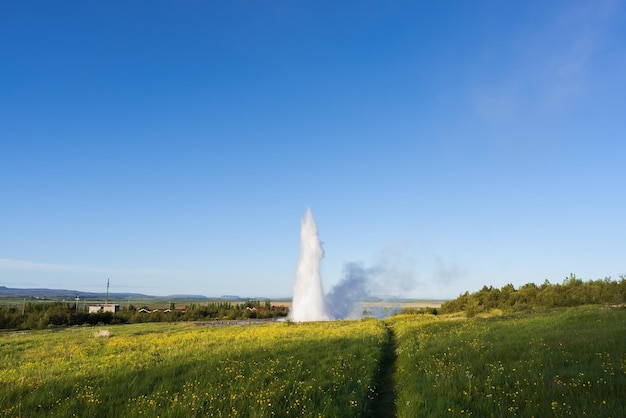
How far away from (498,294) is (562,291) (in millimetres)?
11318

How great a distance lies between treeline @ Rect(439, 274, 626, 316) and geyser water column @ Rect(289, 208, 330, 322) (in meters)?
22.4

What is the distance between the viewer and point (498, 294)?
65250mm

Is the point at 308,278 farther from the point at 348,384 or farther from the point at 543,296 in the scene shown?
the point at 348,384

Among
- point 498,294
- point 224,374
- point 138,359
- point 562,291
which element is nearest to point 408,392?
point 224,374

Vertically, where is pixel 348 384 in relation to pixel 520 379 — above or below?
below

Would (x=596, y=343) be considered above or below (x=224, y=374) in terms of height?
above

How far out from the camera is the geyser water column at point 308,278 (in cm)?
7200

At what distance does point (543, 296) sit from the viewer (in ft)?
174

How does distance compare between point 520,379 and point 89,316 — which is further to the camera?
point 89,316

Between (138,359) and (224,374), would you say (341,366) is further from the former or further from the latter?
(138,359)

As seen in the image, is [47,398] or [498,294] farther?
[498,294]

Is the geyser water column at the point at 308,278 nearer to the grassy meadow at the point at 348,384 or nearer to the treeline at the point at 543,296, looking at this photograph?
the treeline at the point at 543,296

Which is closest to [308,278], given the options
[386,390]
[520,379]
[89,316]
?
[89,316]

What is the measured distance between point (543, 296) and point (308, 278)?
125ft
